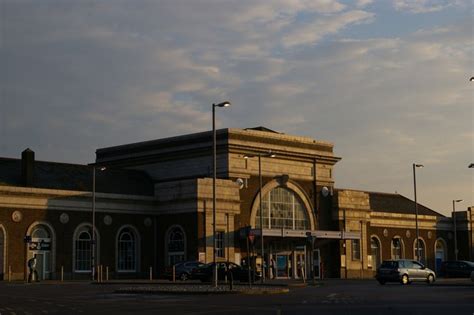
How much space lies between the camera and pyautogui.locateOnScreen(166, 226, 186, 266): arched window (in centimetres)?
6988

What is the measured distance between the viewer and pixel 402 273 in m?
52.9

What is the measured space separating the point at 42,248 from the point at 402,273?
27093 millimetres

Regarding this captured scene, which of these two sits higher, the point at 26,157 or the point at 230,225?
the point at 26,157

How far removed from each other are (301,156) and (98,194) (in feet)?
69.1

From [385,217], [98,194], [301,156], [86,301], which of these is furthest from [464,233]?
[86,301]

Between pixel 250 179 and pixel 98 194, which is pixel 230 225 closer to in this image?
pixel 250 179

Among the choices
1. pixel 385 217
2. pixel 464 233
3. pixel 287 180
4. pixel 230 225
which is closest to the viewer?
pixel 230 225

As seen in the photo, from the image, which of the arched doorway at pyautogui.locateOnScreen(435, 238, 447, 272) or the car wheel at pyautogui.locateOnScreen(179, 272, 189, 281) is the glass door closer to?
the car wheel at pyautogui.locateOnScreen(179, 272, 189, 281)

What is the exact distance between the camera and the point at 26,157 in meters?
65.1

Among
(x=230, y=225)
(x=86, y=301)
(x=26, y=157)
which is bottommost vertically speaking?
(x=86, y=301)

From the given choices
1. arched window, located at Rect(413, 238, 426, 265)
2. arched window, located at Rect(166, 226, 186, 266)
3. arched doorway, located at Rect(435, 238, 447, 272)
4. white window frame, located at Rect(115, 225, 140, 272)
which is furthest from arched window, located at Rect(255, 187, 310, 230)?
arched doorway, located at Rect(435, 238, 447, 272)

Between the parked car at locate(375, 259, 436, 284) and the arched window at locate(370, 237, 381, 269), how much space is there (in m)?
33.3

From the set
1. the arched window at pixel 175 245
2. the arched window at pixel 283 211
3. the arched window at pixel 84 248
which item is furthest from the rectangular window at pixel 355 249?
the arched window at pixel 84 248

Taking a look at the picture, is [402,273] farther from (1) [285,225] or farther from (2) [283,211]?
(2) [283,211]
